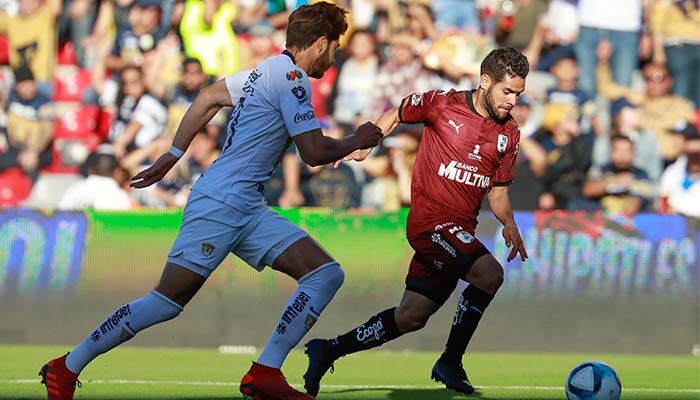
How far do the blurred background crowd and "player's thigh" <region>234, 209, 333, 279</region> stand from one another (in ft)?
22.4

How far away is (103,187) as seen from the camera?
47.2 feet

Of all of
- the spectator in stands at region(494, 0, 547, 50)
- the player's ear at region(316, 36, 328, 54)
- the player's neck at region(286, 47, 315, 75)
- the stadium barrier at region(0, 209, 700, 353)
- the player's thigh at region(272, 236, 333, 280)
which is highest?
the player's ear at region(316, 36, 328, 54)

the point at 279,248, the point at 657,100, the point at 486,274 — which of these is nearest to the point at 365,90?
the point at 657,100

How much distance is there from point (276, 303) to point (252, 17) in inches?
160

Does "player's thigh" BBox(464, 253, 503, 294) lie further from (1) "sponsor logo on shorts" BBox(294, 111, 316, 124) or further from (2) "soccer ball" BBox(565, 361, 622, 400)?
(1) "sponsor logo on shorts" BBox(294, 111, 316, 124)

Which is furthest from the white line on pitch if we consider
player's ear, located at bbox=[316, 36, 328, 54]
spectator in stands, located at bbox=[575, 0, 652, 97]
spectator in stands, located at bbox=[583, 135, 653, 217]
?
spectator in stands, located at bbox=[575, 0, 652, 97]

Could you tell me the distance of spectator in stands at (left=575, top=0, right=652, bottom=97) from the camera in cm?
1492

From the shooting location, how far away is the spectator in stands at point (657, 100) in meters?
14.5

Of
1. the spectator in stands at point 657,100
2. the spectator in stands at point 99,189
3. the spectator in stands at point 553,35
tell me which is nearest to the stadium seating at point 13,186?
the spectator in stands at point 99,189

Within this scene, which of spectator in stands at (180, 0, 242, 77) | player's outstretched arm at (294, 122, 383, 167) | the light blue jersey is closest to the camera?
player's outstretched arm at (294, 122, 383, 167)

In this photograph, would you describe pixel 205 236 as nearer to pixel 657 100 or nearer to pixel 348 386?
pixel 348 386

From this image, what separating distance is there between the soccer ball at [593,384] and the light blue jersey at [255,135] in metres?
2.28

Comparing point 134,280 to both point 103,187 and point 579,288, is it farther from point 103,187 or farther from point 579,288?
point 579,288

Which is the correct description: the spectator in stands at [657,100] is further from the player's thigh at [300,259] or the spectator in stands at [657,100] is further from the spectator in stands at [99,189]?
the player's thigh at [300,259]
